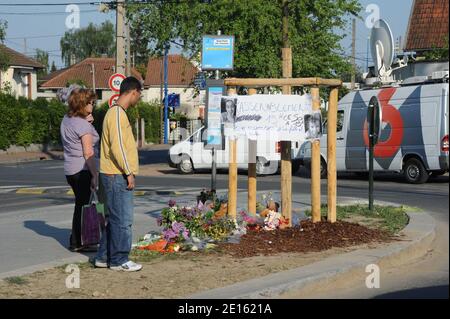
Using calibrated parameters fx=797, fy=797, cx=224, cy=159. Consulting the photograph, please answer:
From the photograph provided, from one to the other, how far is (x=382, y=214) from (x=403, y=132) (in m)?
8.92

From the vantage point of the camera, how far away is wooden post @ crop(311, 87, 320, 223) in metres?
9.71

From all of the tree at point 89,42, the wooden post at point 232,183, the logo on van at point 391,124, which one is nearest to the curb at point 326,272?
the wooden post at point 232,183

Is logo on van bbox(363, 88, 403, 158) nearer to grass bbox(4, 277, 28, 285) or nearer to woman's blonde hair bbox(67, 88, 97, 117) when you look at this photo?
woman's blonde hair bbox(67, 88, 97, 117)

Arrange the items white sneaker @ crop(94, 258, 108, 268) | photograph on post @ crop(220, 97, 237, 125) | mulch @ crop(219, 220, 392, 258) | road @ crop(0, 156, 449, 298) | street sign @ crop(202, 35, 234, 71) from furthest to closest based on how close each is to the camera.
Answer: street sign @ crop(202, 35, 234, 71)
photograph on post @ crop(220, 97, 237, 125)
mulch @ crop(219, 220, 392, 258)
white sneaker @ crop(94, 258, 108, 268)
road @ crop(0, 156, 449, 298)

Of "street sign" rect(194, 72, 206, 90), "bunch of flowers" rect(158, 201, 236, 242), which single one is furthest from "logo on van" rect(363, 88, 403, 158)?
"bunch of flowers" rect(158, 201, 236, 242)

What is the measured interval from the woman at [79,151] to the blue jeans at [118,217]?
129 centimetres

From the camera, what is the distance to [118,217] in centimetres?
790

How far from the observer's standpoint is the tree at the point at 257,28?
25.2m

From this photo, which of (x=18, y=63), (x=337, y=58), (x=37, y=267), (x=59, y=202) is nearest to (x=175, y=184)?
(x=59, y=202)

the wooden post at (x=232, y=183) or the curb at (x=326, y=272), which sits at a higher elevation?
the wooden post at (x=232, y=183)

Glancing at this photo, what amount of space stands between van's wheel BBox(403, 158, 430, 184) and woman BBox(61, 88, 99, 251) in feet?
41.1

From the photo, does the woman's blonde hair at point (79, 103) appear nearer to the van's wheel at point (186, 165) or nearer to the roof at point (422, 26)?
the van's wheel at point (186, 165)

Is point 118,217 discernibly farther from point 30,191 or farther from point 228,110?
point 30,191
